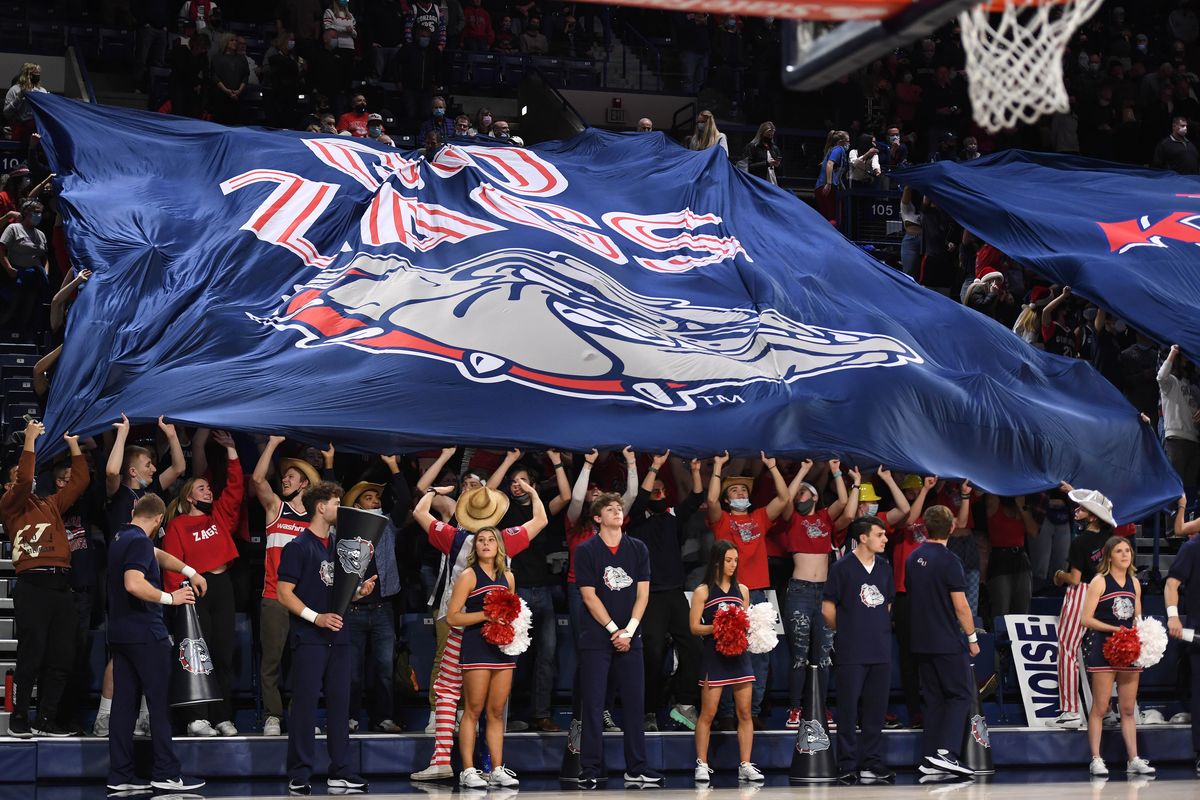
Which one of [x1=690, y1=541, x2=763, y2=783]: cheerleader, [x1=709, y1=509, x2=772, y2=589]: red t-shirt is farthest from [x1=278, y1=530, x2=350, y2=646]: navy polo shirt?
[x1=709, y1=509, x2=772, y2=589]: red t-shirt

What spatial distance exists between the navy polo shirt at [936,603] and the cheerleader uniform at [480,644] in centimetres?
317

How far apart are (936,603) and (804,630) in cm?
114

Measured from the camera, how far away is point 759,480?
13070 mm

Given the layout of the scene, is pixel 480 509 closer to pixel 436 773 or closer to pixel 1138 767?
pixel 436 773

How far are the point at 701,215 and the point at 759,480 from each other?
9.71 feet

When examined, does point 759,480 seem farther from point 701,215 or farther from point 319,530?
point 319,530

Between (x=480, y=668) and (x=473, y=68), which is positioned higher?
(x=473, y=68)

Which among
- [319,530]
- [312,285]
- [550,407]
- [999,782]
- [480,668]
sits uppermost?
[312,285]

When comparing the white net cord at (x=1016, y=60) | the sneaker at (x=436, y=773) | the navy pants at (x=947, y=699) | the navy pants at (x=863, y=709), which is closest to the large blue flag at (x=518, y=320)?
the navy pants at (x=947, y=699)

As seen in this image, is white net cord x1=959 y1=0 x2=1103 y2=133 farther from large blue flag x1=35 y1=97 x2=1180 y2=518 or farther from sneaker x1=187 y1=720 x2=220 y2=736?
sneaker x1=187 y1=720 x2=220 y2=736

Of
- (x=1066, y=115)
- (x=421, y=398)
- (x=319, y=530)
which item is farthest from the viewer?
(x=1066, y=115)

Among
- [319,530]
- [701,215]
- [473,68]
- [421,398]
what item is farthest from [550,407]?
[473,68]

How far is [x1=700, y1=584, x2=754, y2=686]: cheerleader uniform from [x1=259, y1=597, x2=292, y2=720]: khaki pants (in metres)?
3.08

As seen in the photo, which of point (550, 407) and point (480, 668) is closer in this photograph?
point (480, 668)
